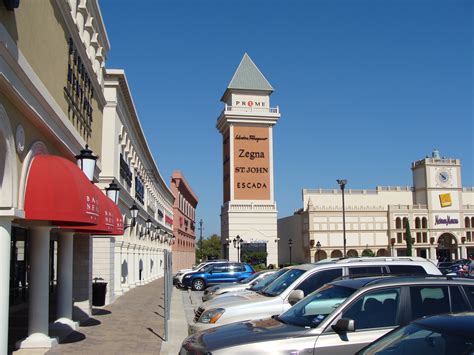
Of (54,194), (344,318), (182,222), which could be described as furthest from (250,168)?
(344,318)

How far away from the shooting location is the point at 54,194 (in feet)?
32.8

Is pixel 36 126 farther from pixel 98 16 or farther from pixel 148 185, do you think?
pixel 148 185

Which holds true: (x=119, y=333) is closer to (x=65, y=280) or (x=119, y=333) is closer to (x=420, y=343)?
(x=65, y=280)

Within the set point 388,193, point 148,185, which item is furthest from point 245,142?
point 148,185

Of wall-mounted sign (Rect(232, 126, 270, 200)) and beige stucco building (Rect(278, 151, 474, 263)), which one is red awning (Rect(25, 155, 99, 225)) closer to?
wall-mounted sign (Rect(232, 126, 270, 200))

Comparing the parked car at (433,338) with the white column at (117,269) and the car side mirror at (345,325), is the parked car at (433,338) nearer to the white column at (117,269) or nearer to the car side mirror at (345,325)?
the car side mirror at (345,325)

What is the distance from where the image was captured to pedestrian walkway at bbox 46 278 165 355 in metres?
11.9

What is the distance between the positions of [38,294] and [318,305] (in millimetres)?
6635

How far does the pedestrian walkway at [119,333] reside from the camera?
11922 millimetres

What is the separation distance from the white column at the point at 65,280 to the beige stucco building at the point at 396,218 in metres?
87.1

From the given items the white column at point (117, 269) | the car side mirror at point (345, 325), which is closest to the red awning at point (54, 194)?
the car side mirror at point (345, 325)

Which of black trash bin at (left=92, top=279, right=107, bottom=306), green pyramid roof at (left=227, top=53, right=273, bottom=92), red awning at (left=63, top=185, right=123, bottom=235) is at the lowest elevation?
black trash bin at (left=92, top=279, right=107, bottom=306)

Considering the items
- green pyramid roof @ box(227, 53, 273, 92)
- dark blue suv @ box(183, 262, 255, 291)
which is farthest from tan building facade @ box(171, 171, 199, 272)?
dark blue suv @ box(183, 262, 255, 291)

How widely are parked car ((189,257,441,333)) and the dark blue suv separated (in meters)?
21.5
